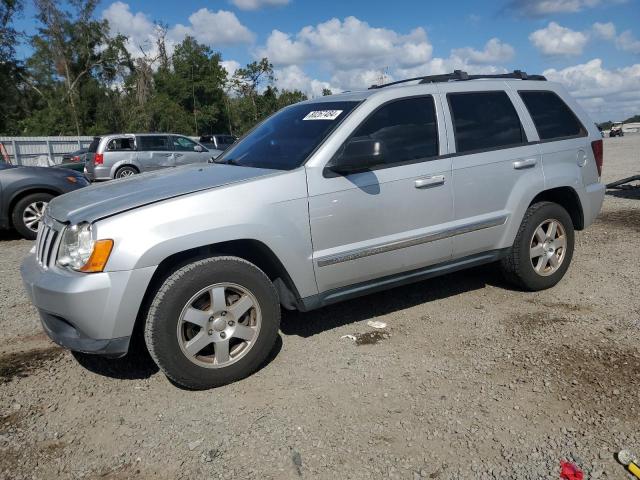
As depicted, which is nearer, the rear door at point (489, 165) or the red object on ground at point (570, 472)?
the red object on ground at point (570, 472)

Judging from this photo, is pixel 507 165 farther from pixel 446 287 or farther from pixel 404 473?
pixel 404 473

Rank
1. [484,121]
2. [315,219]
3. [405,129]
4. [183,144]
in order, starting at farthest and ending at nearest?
1. [183,144]
2. [484,121]
3. [405,129]
4. [315,219]

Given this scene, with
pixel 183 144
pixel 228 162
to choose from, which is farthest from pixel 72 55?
pixel 228 162

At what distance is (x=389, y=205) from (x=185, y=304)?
5.11 feet

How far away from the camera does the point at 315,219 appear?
3.46 metres

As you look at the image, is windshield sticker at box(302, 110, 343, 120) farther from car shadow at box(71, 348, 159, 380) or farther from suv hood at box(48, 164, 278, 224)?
car shadow at box(71, 348, 159, 380)

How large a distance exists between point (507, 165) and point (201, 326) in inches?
109

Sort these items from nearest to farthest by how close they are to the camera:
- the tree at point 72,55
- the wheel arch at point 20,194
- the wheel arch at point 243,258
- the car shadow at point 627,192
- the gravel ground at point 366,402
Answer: the gravel ground at point 366,402 → the wheel arch at point 243,258 → the wheel arch at point 20,194 → the car shadow at point 627,192 → the tree at point 72,55

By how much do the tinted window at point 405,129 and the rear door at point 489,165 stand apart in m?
0.19

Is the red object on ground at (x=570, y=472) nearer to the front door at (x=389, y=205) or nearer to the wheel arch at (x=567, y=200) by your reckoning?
the front door at (x=389, y=205)

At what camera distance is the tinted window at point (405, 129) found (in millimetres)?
3854

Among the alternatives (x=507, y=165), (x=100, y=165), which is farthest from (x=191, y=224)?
(x=100, y=165)

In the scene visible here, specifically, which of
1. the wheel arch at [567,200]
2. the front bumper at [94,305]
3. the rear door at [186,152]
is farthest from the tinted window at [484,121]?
the rear door at [186,152]

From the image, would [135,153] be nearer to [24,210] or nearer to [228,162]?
[24,210]
